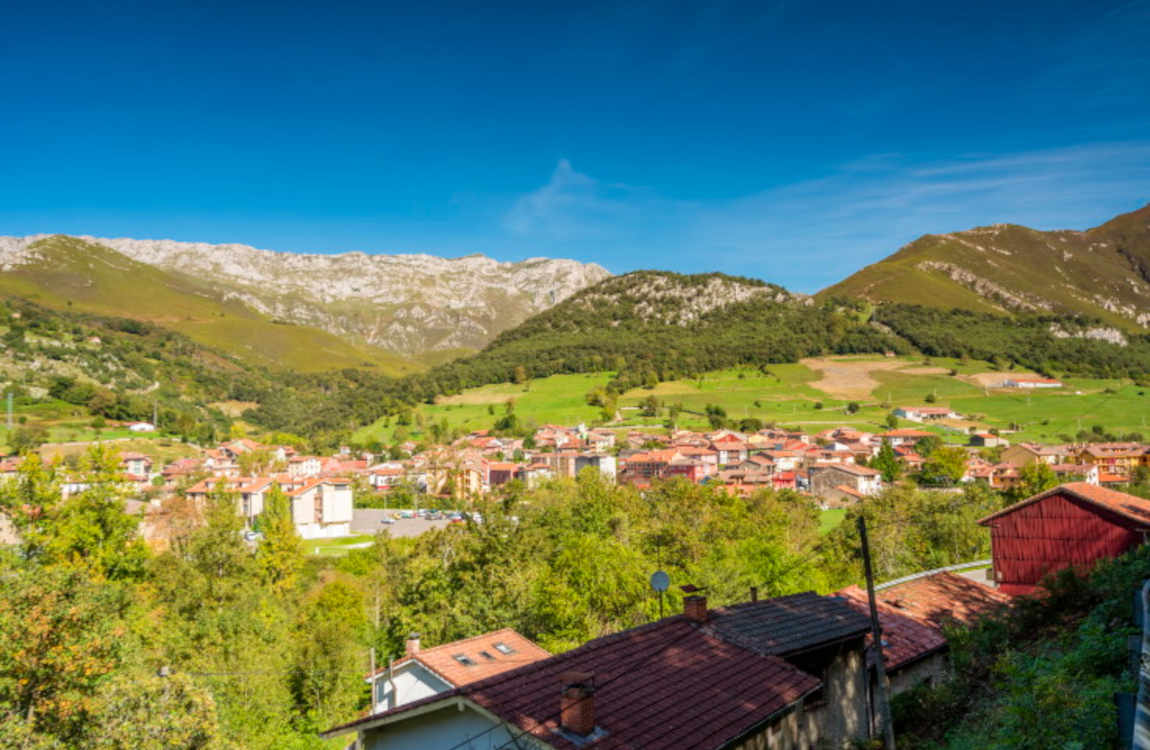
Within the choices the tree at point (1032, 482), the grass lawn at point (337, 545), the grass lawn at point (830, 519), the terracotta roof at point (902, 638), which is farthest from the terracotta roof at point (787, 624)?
the tree at point (1032, 482)

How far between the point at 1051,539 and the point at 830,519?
3927 centimetres

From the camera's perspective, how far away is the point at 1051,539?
763 inches

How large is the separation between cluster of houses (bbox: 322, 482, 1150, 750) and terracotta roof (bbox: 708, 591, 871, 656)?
0.10 feet

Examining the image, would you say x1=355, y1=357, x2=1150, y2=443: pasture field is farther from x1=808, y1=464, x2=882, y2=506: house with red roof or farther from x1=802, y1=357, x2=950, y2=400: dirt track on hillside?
x1=808, y1=464, x2=882, y2=506: house with red roof

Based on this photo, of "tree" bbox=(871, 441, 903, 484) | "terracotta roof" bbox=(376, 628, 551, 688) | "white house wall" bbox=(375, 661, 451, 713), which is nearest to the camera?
"terracotta roof" bbox=(376, 628, 551, 688)

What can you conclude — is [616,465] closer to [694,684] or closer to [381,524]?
[381,524]

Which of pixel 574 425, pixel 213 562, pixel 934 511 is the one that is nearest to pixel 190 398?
pixel 574 425

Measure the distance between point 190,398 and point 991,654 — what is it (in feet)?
509

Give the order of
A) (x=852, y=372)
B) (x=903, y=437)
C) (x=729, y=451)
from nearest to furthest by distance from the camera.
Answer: (x=729, y=451) < (x=903, y=437) < (x=852, y=372)

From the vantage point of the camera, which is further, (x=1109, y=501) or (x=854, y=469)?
(x=854, y=469)

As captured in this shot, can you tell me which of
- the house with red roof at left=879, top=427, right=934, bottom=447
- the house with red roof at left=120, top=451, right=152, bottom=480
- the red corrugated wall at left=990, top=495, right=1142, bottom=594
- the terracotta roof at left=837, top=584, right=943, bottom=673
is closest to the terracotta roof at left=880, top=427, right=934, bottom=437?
the house with red roof at left=879, top=427, right=934, bottom=447

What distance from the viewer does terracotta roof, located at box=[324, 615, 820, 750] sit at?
724 centimetres

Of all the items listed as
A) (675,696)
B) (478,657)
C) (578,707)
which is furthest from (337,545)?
(578,707)

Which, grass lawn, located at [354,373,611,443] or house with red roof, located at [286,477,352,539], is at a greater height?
grass lawn, located at [354,373,611,443]
